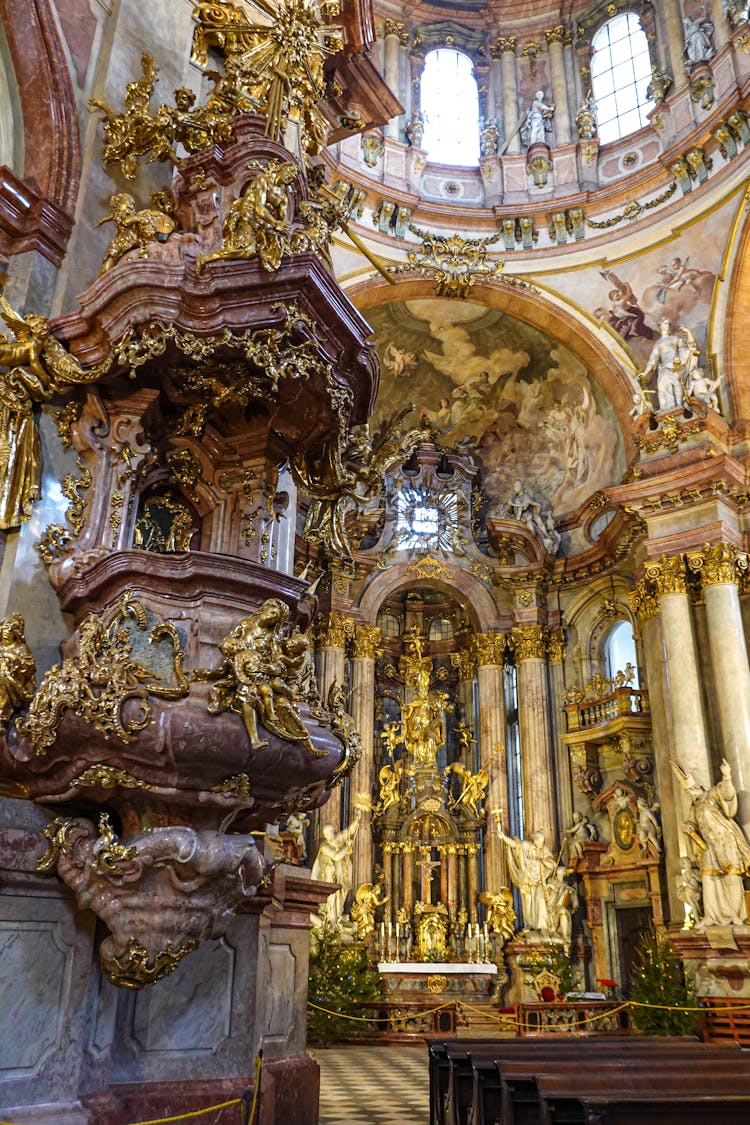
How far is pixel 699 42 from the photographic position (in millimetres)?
16953

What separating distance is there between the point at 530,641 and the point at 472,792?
3186 millimetres

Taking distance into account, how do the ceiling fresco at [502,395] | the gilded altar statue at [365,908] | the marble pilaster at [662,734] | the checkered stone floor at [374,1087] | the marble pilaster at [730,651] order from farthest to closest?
the ceiling fresco at [502,395] → the gilded altar statue at [365,908] → the marble pilaster at [662,734] → the marble pilaster at [730,651] → the checkered stone floor at [374,1087]

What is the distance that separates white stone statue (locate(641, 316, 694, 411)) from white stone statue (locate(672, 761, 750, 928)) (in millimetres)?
6174

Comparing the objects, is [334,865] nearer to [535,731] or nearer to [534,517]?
[535,731]

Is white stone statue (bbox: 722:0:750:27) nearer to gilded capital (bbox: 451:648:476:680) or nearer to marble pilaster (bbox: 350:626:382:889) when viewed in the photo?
gilded capital (bbox: 451:648:476:680)

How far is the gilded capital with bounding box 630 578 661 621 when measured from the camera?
15.8m

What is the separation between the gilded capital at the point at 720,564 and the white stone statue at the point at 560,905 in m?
5.85

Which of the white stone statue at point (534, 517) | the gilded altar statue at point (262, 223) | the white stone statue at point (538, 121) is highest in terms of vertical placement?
the white stone statue at point (538, 121)

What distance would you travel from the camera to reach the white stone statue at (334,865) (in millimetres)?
15828

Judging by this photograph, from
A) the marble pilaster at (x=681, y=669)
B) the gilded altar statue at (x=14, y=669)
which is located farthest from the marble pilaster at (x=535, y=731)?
the gilded altar statue at (x=14, y=669)

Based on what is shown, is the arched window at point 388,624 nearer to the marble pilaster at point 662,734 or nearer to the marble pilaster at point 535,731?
the marble pilaster at point 535,731

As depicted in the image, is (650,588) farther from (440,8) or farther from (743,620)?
(440,8)

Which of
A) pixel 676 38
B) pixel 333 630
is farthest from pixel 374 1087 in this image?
pixel 676 38

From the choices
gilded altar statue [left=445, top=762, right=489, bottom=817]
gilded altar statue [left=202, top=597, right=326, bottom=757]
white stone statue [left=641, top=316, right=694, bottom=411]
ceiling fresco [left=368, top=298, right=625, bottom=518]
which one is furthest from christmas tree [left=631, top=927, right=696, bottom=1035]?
gilded altar statue [left=202, top=597, right=326, bottom=757]
